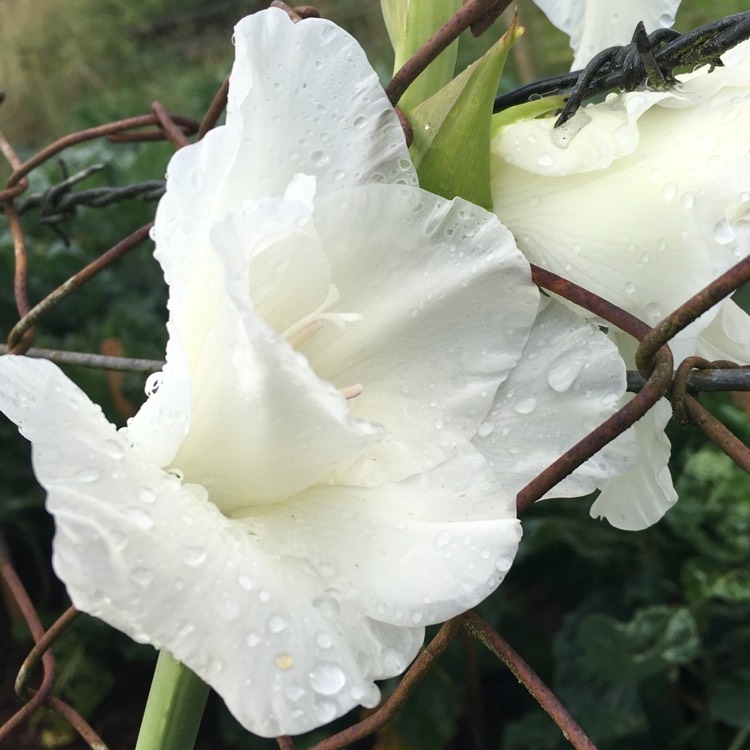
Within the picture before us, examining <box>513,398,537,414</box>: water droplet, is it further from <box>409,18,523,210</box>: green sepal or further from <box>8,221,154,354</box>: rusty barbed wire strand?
<box>8,221,154,354</box>: rusty barbed wire strand

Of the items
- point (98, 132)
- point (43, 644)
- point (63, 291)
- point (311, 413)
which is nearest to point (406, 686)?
point (311, 413)

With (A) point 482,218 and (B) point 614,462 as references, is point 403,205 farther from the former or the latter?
(B) point 614,462

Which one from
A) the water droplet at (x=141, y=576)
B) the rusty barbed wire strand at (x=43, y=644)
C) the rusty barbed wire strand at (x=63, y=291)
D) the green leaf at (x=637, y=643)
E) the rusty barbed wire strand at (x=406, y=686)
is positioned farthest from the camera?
the green leaf at (x=637, y=643)

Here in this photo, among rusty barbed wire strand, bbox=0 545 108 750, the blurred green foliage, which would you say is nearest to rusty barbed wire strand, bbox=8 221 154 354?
rusty barbed wire strand, bbox=0 545 108 750

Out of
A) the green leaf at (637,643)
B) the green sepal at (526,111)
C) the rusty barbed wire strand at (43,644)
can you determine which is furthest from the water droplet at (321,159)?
the green leaf at (637,643)

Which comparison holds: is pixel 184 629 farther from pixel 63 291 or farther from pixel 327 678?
pixel 63 291

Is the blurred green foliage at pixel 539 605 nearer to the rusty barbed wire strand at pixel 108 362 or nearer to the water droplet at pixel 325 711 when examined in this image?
the rusty barbed wire strand at pixel 108 362
